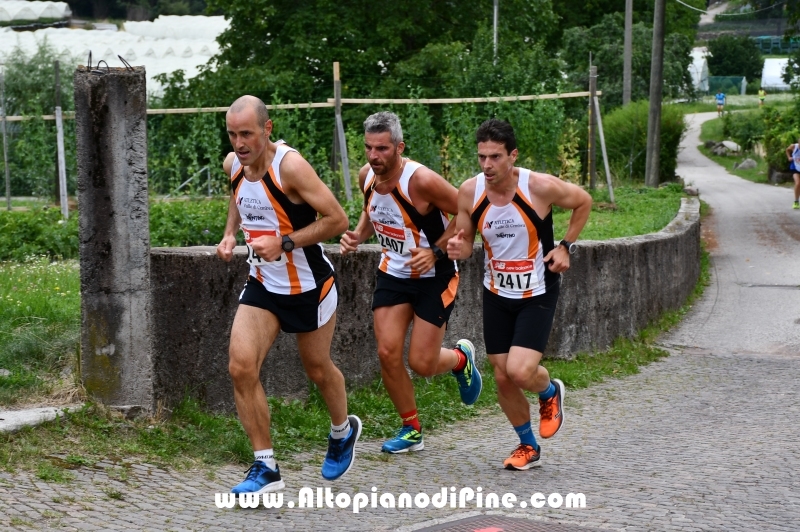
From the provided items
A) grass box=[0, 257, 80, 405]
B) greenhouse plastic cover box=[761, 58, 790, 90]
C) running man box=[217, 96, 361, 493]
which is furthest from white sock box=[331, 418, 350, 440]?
greenhouse plastic cover box=[761, 58, 790, 90]

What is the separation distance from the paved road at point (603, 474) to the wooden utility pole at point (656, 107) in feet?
44.3

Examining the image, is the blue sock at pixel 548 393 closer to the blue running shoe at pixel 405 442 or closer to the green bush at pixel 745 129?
the blue running shoe at pixel 405 442

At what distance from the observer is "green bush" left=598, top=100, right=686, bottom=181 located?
28.0 m

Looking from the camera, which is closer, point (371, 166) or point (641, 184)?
point (371, 166)

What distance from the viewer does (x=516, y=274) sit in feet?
22.8

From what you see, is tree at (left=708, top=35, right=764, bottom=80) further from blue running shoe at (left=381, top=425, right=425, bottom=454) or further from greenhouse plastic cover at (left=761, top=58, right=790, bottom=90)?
blue running shoe at (left=381, top=425, right=425, bottom=454)

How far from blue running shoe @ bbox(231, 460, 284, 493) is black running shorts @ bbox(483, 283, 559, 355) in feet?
5.39

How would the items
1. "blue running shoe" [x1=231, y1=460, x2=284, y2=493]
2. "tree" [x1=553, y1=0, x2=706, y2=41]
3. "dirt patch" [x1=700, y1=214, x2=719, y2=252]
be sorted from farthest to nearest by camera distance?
"tree" [x1=553, y1=0, x2=706, y2=41], "dirt patch" [x1=700, y1=214, x2=719, y2=252], "blue running shoe" [x1=231, y1=460, x2=284, y2=493]

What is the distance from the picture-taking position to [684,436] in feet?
27.0

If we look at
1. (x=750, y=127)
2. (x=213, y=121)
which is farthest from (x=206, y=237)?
(x=750, y=127)

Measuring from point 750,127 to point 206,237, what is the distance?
41.3 meters

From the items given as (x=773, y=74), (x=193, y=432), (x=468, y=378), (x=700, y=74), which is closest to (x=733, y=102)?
(x=700, y=74)

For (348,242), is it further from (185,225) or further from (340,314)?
(185,225)

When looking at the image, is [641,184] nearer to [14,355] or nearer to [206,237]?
[206,237]
